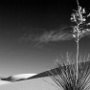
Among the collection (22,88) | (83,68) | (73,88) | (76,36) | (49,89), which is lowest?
(73,88)

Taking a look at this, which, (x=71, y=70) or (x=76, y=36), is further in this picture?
(x=71, y=70)

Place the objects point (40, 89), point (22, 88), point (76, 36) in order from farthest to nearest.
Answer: point (22, 88)
point (40, 89)
point (76, 36)

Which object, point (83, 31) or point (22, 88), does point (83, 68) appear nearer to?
point (83, 31)

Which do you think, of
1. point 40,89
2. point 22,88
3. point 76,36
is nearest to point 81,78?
point 76,36

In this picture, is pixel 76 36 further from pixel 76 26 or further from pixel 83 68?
pixel 83 68

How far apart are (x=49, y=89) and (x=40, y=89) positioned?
195cm

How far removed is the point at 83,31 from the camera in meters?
3.92

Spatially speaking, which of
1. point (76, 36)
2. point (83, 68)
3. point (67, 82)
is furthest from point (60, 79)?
point (76, 36)

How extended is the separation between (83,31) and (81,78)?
79 cm

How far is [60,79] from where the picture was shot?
161 inches

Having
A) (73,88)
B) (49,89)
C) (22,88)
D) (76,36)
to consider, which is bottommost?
(73,88)

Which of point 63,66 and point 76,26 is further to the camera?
point 63,66

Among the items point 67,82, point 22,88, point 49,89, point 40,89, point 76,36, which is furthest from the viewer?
point 22,88

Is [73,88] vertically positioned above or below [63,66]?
below
